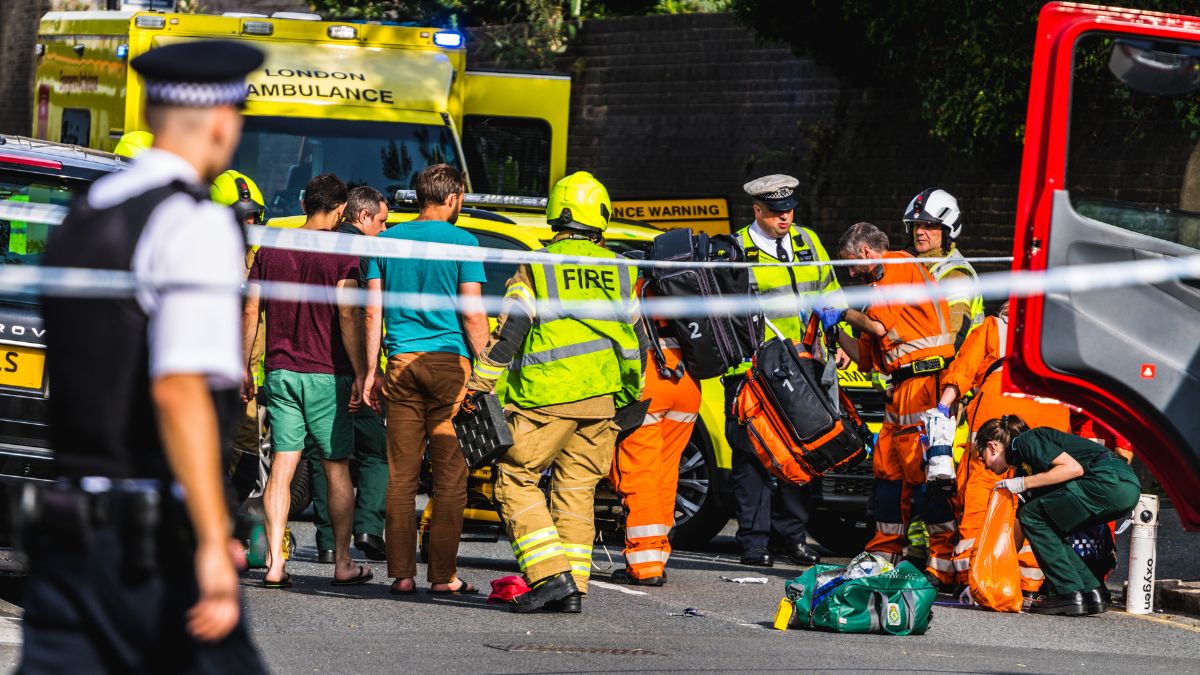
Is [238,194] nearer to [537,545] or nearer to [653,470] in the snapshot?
[653,470]

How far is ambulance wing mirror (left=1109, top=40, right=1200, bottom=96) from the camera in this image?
5.86m

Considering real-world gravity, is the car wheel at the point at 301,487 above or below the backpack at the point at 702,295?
below

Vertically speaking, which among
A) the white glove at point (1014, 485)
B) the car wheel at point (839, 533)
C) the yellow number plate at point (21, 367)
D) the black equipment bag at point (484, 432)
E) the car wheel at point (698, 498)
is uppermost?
the yellow number plate at point (21, 367)

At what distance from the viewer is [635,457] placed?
29.1ft

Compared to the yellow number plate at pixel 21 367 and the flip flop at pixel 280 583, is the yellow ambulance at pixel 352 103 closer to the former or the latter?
the flip flop at pixel 280 583

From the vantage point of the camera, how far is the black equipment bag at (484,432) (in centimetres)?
772

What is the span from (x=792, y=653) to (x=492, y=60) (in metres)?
15.5

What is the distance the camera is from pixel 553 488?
819 centimetres

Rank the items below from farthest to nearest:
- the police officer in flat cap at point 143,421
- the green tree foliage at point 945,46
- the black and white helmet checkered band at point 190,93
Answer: the green tree foliage at point 945,46 < the black and white helmet checkered band at point 190,93 < the police officer in flat cap at point 143,421

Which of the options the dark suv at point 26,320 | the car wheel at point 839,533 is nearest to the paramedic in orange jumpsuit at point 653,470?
the car wheel at point 839,533

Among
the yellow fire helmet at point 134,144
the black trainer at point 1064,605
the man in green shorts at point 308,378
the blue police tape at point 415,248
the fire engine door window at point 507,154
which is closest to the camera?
the blue police tape at point 415,248

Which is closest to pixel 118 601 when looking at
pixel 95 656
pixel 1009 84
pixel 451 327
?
pixel 95 656

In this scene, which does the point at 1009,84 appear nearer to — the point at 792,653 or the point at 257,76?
the point at 257,76

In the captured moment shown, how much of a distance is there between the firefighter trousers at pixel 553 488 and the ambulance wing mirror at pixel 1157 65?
3023 millimetres
